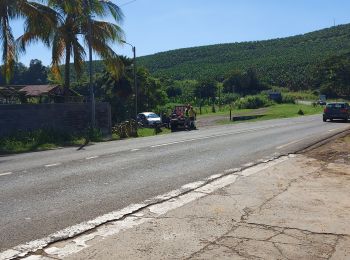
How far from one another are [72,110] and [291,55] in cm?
12801

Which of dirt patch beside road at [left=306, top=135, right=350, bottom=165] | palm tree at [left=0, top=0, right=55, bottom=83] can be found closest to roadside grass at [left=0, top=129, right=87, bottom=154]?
palm tree at [left=0, top=0, right=55, bottom=83]

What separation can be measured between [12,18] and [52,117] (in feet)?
16.3

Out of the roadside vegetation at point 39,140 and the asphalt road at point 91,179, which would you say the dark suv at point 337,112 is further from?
the asphalt road at point 91,179

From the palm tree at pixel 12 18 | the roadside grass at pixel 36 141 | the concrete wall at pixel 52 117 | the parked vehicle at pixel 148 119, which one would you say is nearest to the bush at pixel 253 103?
the parked vehicle at pixel 148 119

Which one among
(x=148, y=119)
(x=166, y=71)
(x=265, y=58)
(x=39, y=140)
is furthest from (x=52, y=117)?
(x=265, y=58)

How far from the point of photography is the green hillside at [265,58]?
127 m

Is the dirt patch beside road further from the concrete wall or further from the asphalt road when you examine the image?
the concrete wall

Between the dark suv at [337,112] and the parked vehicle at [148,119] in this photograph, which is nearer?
the dark suv at [337,112]

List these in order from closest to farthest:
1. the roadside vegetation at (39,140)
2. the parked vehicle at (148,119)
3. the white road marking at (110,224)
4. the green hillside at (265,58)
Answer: the white road marking at (110,224) < the roadside vegetation at (39,140) < the parked vehicle at (148,119) < the green hillside at (265,58)

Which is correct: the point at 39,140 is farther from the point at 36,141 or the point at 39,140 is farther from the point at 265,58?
the point at 265,58

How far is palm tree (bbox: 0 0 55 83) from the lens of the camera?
63.2 ft

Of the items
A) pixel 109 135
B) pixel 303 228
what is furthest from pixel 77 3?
pixel 303 228

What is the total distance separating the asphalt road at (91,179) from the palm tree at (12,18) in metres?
7.22

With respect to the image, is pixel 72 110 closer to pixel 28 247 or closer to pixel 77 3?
pixel 77 3
